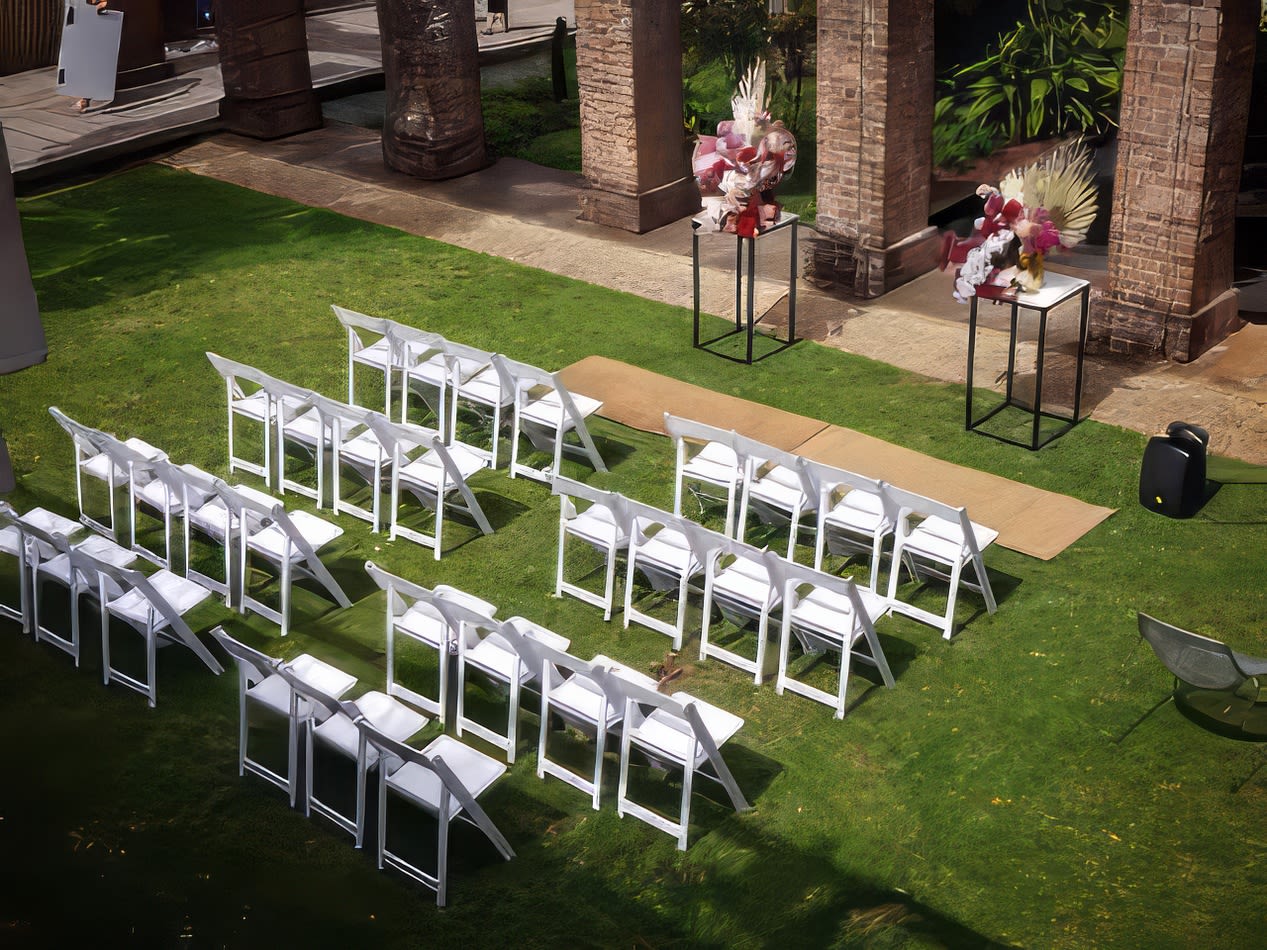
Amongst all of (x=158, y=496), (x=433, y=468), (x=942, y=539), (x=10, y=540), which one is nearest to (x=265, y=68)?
(x=158, y=496)

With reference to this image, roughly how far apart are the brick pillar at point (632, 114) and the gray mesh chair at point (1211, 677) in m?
8.33

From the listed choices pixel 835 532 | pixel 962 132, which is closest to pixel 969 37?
pixel 962 132

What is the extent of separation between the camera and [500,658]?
7309mm

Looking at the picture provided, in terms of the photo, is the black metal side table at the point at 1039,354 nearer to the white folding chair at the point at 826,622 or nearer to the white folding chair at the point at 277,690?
the white folding chair at the point at 826,622

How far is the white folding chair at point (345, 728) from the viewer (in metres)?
6.65

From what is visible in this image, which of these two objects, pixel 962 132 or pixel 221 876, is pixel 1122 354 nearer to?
pixel 962 132

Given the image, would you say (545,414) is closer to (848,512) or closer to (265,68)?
(848,512)

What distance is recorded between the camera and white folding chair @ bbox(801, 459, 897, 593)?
8.09 m

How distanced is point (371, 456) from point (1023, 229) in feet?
14.5

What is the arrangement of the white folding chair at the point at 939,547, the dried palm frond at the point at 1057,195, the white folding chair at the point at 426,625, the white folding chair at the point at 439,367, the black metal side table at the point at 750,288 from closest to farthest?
the white folding chair at the point at 426,625
the white folding chair at the point at 939,547
the dried palm frond at the point at 1057,195
the white folding chair at the point at 439,367
the black metal side table at the point at 750,288

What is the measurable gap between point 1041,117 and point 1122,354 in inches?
95.0

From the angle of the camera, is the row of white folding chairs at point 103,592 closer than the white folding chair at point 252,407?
Yes

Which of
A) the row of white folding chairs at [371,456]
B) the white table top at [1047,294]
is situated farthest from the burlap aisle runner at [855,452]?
the row of white folding chairs at [371,456]

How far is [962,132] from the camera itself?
42.0 ft
